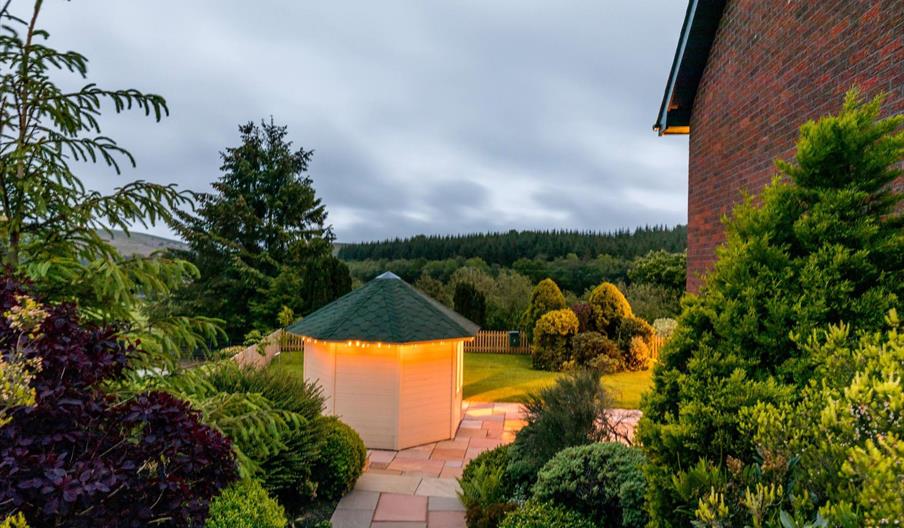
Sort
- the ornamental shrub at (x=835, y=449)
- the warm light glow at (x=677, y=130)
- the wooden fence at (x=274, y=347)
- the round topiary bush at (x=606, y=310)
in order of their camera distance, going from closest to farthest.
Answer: the ornamental shrub at (x=835, y=449) → the warm light glow at (x=677, y=130) → the wooden fence at (x=274, y=347) → the round topiary bush at (x=606, y=310)

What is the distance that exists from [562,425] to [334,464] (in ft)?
9.85

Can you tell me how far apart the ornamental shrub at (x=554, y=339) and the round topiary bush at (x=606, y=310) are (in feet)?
2.46

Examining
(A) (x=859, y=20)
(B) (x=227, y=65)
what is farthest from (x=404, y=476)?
(B) (x=227, y=65)

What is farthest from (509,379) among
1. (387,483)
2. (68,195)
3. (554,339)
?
(68,195)

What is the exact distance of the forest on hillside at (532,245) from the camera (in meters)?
42.2

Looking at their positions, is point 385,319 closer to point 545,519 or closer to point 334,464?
point 334,464

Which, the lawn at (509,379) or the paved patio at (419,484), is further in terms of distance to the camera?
the lawn at (509,379)

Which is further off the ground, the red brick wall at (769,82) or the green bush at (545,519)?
the red brick wall at (769,82)

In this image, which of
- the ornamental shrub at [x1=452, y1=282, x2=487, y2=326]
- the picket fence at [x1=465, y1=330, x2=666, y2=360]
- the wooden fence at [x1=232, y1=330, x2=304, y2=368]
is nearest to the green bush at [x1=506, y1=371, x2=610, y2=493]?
the wooden fence at [x1=232, y1=330, x2=304, y2=368]

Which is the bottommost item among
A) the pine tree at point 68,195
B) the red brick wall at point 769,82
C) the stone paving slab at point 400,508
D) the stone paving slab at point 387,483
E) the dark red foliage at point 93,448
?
the stone paving slab at point 387,483

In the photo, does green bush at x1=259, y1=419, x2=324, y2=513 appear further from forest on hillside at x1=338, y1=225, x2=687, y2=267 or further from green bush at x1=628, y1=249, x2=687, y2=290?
forest on hillside at x1=338, y1=225, x2=687, y2=267

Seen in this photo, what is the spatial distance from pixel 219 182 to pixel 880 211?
2782 centimetres

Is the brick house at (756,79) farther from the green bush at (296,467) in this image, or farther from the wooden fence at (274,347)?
the wooden fence at (274,347)

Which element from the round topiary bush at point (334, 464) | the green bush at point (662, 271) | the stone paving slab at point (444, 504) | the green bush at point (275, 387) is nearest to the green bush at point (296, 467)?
the round topiary bush at point (334, 464)
